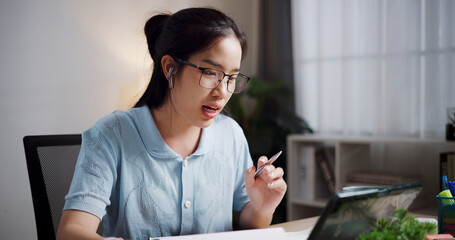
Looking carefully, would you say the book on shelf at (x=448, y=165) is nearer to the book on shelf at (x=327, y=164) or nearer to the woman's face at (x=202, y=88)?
the book on shelf at (x=327, y=164)

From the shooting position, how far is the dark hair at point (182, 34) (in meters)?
1.27

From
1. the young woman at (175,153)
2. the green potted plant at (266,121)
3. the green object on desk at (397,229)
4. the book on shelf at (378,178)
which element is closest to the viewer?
the green object on desk at (397,229)

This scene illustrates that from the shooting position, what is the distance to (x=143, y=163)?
4.41 feet

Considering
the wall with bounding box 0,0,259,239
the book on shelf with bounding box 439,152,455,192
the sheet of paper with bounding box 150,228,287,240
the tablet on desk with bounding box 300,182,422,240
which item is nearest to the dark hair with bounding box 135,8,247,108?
the sheet of paper with bounding box 150,228,287,240

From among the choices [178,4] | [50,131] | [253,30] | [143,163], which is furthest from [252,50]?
[143,163]

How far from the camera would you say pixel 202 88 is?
4.17 ft

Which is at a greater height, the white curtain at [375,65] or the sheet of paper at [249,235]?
the white curtain at [375,65]

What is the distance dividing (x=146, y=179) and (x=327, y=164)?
6.13 feet

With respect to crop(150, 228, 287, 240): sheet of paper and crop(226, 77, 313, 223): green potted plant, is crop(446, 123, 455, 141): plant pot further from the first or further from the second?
crop(150, 228, 287, 240): sheet of paper

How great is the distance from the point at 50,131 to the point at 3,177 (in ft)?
1.11

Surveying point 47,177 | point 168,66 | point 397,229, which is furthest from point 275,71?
point 397,229

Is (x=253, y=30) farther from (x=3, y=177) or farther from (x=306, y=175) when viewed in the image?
(x=3, y=177)

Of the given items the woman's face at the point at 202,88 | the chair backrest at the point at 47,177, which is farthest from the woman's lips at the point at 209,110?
the chair backrest at the point at 47,177

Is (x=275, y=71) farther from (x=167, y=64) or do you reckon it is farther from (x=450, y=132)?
(x=167, y=64)
